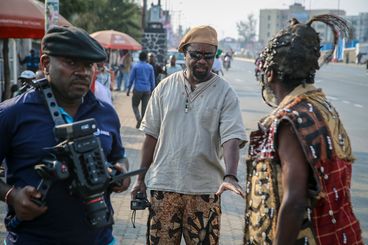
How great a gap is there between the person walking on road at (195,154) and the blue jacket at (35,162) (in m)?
1.16

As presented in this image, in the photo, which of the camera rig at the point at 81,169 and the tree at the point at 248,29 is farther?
the tree at the point at 248,29

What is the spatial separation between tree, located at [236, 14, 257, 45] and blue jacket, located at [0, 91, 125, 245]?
16297 cm

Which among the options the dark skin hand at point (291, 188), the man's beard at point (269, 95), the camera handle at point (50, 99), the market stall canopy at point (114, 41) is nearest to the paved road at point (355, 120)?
the man's beard at point (269, 95)

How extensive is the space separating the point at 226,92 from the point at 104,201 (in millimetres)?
1545

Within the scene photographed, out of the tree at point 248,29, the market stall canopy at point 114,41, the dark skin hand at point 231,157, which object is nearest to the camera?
the dark skin hand at point 231,157

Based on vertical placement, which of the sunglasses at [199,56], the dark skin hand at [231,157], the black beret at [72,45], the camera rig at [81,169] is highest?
the black beret at [72,45]

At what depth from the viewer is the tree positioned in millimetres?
164000

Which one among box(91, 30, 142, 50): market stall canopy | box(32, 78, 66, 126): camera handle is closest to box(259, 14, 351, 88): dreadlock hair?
box(32, 78, 66, 126): camera handle

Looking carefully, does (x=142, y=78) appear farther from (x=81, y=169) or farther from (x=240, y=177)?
(x=81, y=169)

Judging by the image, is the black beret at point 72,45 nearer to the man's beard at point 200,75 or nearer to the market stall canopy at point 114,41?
the man's beard at point 200,75

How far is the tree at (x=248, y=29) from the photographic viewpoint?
164 meters

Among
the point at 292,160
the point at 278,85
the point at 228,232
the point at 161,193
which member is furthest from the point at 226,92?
the point at 228,232

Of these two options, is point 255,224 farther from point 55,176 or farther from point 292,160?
point 55,176

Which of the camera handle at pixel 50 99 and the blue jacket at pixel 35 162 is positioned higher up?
the camera handle at pixel 50 99
